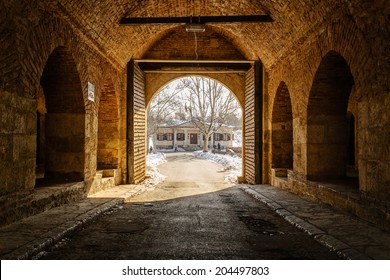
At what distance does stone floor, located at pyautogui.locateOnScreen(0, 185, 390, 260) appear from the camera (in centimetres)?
366

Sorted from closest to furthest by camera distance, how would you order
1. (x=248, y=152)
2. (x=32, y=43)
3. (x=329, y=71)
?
(x=32, y=43) → (x=329, y=71) → (x=248, y=152)

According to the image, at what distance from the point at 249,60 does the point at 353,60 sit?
6165 mm

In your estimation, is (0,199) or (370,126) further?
(370,126)

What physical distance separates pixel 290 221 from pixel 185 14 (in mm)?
6655

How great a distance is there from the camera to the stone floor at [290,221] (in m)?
3.66

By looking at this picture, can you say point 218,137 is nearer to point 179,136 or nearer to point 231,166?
point 179,136

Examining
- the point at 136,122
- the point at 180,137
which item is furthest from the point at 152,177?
the point at 180,137

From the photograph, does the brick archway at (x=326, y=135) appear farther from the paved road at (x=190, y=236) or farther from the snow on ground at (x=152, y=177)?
the snow on ground at (x=152, y=177)

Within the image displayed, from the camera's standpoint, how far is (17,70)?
4.80m

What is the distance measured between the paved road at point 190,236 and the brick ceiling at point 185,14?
3456mm

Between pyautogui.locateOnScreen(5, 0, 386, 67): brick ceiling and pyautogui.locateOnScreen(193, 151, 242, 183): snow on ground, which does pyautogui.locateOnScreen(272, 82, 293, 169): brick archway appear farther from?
pyautogui.locateOnScreen(193, 151, 242, 183): snow on ground

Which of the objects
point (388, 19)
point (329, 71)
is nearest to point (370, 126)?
point (388, 19)

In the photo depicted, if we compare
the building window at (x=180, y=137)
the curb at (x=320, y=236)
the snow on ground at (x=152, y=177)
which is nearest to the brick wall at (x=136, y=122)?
the snow on ground at (x=152, y=177)

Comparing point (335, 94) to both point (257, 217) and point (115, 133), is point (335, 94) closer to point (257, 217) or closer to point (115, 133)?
point (257, 217)
